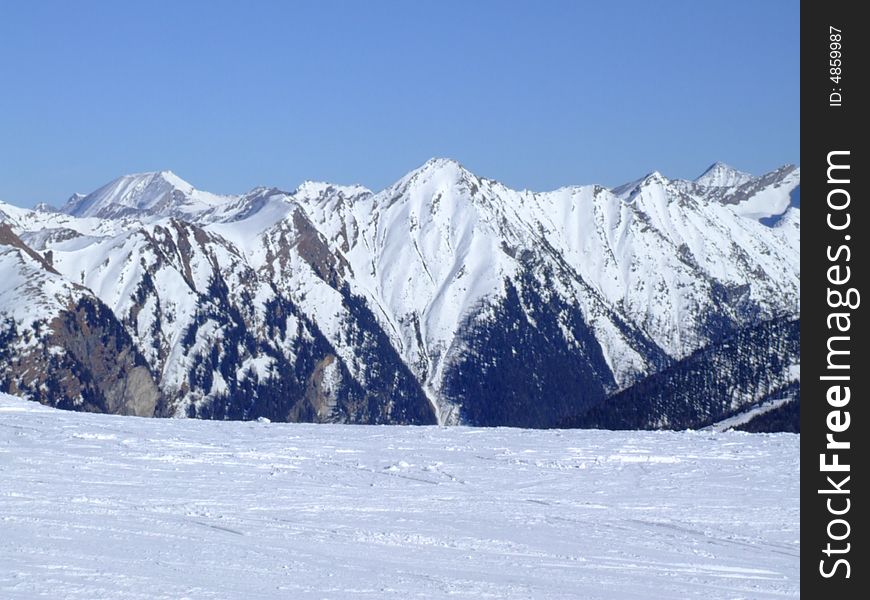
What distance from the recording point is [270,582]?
24.3m

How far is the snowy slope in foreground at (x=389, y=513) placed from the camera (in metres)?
24.9

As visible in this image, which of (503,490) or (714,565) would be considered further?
(503,490)

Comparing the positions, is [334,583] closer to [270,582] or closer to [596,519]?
[270,582]

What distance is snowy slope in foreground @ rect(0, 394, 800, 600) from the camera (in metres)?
24.9

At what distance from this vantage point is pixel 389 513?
3291 cm
